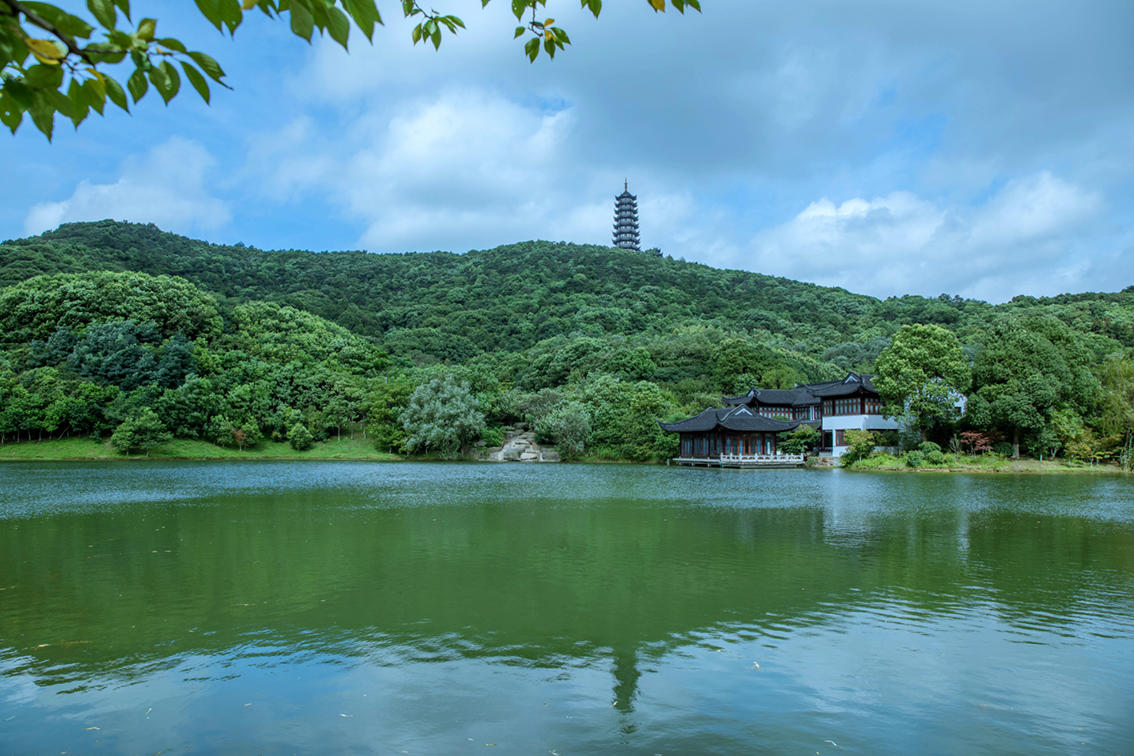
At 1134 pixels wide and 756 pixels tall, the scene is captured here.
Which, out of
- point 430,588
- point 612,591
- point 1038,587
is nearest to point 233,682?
→ point 430,588

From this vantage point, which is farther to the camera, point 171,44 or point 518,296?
point 518,296

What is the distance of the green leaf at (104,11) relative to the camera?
1.42 m

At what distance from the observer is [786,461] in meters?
38.1

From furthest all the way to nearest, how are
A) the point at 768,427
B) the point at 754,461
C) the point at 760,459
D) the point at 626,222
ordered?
1. the point at 626,222
2. the point at 768,427
3. the point at 760,459
4. the point at 754,461

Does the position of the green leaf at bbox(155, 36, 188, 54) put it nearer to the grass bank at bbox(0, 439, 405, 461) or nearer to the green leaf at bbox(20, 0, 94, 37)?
the green leaf at bbox(20, 0, 94, 37)

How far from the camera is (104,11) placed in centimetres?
144

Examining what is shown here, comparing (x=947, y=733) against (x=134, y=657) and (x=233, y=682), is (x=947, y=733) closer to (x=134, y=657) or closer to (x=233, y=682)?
(x=233, y=682)

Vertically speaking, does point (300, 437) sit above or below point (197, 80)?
below

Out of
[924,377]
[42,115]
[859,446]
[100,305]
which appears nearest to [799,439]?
[859,446]

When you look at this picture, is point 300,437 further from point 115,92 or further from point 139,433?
point 115,92

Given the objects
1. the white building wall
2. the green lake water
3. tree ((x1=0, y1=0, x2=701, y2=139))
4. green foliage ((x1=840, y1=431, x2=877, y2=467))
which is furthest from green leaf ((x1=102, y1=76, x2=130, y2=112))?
the white building wall

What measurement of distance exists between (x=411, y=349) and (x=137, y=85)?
64.1 meters

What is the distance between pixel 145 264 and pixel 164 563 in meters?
71.3

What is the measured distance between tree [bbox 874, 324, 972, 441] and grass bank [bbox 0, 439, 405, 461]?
3009 centimetres
